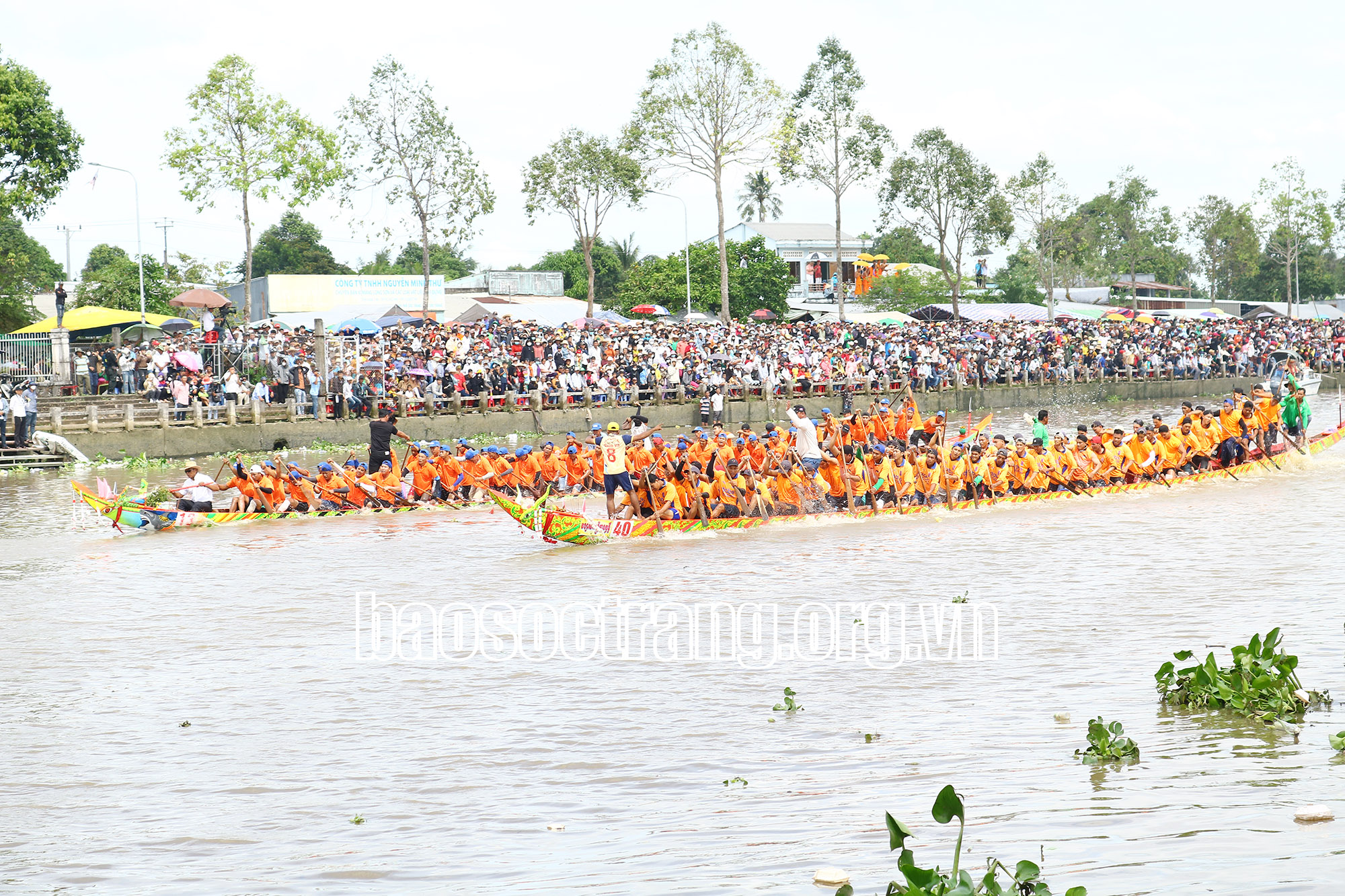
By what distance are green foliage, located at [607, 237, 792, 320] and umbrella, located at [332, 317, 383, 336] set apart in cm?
1994

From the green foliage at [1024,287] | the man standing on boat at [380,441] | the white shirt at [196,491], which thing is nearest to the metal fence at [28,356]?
the man standing on boat at [380,441]

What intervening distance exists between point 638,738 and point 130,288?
4187 centimetres

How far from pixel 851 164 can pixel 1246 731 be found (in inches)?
1652

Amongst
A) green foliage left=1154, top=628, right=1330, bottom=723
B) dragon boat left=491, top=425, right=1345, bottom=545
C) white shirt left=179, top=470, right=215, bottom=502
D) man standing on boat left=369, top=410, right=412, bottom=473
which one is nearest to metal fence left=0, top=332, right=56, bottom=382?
man standing on boat left=369, top=410, right=412, bottom=473

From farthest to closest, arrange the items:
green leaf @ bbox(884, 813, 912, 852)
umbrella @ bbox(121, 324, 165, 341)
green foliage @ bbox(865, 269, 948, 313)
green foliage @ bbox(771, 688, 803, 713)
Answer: green foliage @ bbox(865, 269, 948, 313) → umbrella @ bbox(121, 324, 165, 341) → green foliage @ bbox(771, 688, 803, 713) → green leaf @ bbox(884, 813, 912, 852)

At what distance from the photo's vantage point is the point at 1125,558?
14.1 metres

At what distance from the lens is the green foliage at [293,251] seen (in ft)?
198

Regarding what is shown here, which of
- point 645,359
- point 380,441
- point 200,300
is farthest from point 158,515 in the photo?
point 645,359

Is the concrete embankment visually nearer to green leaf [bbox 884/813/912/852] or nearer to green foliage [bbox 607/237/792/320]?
green foliage [bbox 607/237/792/320]

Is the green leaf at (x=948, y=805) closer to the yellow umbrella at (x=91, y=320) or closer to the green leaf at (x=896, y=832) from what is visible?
the green leaf at (x=896, y=832)

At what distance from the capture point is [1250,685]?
23.8 feet

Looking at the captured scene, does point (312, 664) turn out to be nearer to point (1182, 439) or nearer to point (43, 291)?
point (1182, 439)

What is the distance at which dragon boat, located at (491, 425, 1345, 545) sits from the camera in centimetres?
1480

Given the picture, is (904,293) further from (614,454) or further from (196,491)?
(196,491)
